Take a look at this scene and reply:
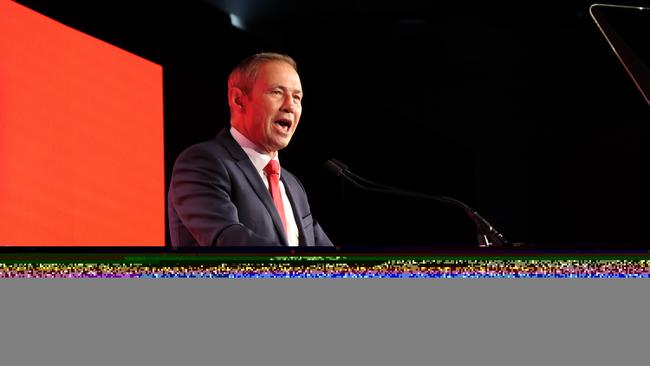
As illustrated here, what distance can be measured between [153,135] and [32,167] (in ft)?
1.20

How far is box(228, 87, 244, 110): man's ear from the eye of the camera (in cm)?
248

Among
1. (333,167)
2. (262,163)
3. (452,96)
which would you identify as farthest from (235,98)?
(452,96)

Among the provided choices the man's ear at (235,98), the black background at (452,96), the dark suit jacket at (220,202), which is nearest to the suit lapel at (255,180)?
the dark suit jacket at (220,202)

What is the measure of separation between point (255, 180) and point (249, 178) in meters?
0.02

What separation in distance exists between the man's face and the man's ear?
1cm

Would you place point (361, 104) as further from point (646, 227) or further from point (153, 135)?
point (646, 227)

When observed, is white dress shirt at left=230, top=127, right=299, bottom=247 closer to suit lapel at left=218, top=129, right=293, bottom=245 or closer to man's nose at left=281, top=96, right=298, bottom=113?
suit lapel at left=218, top=129, right=293, bottom=245

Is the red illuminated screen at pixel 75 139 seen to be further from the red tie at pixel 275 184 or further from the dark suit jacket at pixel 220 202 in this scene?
the red tie at pixel 275 184

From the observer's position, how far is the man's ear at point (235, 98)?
2475 millimetres

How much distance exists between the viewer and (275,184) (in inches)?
95.5

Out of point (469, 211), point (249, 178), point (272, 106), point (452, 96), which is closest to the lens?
point (469, 211)

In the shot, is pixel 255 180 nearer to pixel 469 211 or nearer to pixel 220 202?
pixel 220 202

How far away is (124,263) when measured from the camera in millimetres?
2338

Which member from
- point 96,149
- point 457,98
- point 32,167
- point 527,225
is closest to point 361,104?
point 457,98
